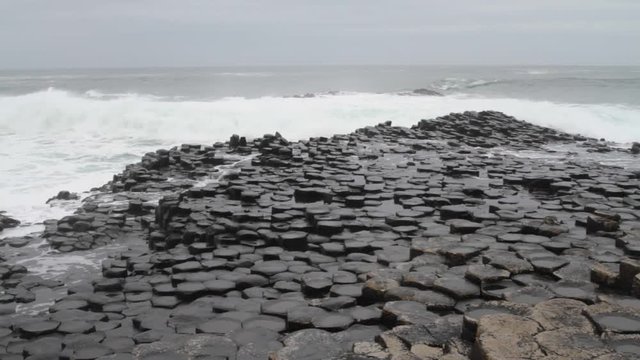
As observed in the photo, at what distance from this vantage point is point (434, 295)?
480 centimetres

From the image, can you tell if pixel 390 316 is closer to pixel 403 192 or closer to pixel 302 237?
pixel 302 237

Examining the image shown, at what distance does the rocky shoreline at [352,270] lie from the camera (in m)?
3.95

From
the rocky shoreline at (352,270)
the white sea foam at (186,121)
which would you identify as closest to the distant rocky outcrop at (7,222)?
the rocky shoreline at (352,270)

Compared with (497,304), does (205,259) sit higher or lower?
lower

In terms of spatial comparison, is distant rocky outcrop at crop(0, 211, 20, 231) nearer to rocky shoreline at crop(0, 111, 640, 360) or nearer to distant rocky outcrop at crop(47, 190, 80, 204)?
rocky shoreline at crop(0, 111, 640, 360)

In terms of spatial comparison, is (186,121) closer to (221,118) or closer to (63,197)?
(221,118)

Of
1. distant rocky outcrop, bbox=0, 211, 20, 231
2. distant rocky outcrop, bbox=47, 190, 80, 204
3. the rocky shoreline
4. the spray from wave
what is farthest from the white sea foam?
the rocky shoreline

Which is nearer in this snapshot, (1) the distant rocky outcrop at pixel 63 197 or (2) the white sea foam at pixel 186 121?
(1) the distant rocky outcrop at pixel 63 197

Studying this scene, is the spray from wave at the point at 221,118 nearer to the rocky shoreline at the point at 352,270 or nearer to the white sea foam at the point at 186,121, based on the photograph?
the white sea foam at the point at 186,121

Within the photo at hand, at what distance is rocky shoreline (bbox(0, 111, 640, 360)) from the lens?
3.95 meters

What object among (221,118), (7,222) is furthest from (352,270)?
(221,118)

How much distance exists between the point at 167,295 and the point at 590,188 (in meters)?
7.25

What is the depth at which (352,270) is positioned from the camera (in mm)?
5812

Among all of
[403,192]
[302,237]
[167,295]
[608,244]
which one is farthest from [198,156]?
[608,244]
